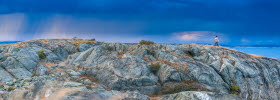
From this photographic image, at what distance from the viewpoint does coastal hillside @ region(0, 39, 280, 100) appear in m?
24.0

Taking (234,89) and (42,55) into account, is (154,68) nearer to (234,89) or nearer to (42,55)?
(234,89)

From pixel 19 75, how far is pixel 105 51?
608 inches

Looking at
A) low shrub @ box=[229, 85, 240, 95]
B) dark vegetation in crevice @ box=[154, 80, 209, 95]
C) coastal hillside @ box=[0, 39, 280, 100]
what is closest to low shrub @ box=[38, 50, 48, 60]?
coastal hillside @ box=[0, 39, 280, 100]

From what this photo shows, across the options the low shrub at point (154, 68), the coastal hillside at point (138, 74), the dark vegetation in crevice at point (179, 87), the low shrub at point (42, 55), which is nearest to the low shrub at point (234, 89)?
the coastal hillside at point (138, 74)

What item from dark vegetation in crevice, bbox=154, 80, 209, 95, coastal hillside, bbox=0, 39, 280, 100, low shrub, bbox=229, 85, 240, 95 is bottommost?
low shrub, bbox=229, 85, 240, 95

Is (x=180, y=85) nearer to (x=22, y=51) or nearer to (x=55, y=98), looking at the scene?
(x=55, y=98)

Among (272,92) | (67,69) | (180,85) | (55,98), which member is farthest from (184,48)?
(55,98)

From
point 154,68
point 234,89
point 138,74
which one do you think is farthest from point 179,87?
point 234,89

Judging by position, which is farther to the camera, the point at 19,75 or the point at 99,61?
the point at 99,61

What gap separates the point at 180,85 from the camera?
104ft

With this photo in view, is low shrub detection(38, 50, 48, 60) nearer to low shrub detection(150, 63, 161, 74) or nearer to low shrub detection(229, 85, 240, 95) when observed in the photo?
low shrub detection(150, 63, 161, 74)

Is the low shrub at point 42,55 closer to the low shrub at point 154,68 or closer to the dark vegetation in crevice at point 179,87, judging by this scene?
the low shrub at point 154,68

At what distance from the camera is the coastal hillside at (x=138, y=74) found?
23953mm

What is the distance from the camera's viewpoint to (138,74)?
33531mm
